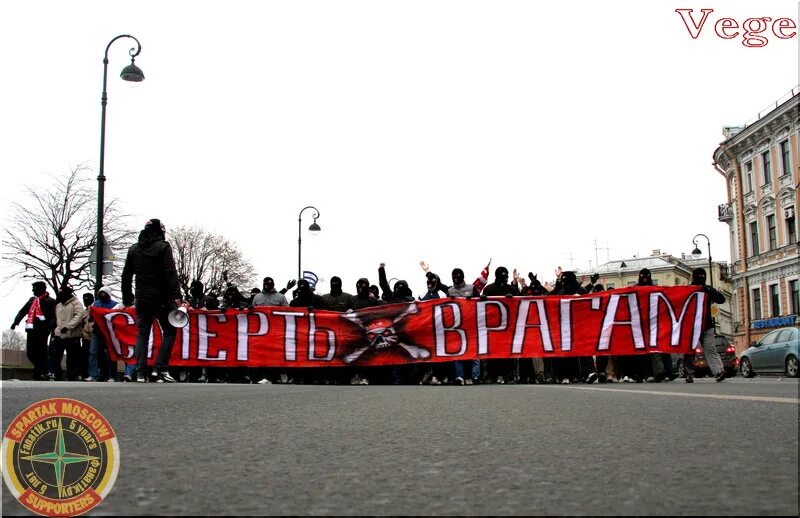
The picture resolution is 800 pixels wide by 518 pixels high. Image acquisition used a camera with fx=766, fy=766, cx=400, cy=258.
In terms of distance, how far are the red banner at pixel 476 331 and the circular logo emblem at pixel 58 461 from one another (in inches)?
433

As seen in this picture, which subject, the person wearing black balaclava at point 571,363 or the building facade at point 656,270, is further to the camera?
the building facade at point 656,270

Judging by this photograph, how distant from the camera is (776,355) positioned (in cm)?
2366

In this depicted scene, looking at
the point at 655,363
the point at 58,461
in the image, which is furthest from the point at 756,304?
the point at 58,461

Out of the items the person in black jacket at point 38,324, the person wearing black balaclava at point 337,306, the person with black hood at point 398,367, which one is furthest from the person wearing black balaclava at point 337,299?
the person in black jacket at point 38,324

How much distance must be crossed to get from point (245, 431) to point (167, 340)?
23.2ft

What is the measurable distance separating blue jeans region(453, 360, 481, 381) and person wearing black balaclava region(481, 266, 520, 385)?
0.16m

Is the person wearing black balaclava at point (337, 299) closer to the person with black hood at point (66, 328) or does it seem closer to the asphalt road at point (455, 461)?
the person with black hood at point (66, 328)

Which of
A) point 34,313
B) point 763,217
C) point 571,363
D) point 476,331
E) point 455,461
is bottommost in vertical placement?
point 455,461

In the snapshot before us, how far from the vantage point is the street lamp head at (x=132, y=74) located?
19359mm

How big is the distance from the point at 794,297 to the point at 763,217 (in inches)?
251

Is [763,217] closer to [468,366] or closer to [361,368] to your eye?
[468,366]

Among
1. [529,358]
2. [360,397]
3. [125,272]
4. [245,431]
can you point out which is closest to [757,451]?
[245,431]

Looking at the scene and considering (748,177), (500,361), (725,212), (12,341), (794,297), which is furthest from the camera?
(725,212)

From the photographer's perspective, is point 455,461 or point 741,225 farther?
point 741,225
